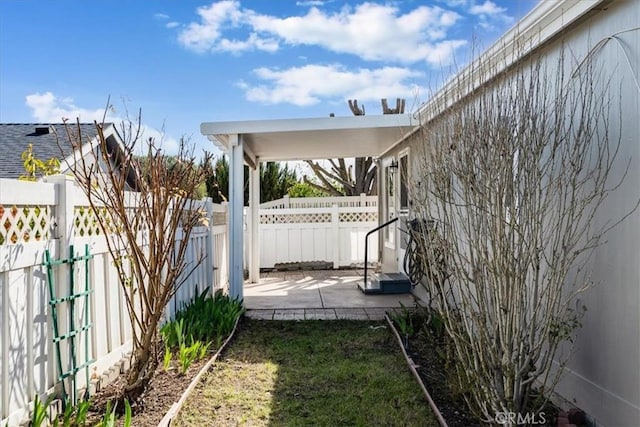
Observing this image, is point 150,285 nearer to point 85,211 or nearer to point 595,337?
point 85,211

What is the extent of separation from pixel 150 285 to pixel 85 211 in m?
0.72

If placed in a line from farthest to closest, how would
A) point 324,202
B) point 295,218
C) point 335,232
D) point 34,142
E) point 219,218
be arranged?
point 324,202
point 34,142
point 295,218
point 335,232
point 219,218

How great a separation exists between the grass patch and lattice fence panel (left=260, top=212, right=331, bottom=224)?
5740 mm

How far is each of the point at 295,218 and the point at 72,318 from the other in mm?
8055

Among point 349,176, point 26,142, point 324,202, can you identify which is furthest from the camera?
point 349,176

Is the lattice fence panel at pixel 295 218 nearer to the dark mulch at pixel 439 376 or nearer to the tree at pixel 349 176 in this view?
the tree at pixel 349 176

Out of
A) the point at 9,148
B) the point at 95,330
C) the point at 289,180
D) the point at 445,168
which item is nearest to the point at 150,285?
the point at 95,330

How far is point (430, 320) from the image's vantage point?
4773 millimetres

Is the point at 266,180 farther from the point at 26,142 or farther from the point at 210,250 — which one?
the point at 210,250

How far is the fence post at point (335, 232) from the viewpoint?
10.9 metres

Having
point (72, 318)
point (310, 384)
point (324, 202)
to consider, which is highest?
point (324, 202)

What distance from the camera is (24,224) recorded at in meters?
2.61

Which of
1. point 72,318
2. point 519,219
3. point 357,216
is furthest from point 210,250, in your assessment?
point 357,216

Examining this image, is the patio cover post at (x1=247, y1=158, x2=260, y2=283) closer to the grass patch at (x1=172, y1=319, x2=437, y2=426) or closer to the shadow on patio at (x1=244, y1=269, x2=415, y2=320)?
the shadow on patio at (x1=244, y1=269, x2=415, y2=320)
